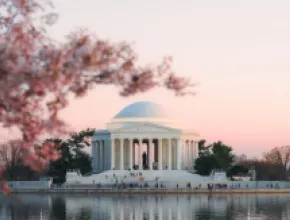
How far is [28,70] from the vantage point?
577 inches

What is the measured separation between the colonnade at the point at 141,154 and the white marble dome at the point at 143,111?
5.67 m

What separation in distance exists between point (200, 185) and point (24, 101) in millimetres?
106021

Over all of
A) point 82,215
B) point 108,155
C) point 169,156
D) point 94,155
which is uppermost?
point 94,155

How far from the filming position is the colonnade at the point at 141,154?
486ft

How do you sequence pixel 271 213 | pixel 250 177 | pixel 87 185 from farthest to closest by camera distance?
pixel 250 177 → pixel 87 185 → pixel 271 213

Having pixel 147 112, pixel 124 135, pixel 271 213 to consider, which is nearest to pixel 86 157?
pixel 124 135

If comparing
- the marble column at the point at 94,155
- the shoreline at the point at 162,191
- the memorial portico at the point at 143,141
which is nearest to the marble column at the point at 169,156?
the memorial portico at the point at 143,141

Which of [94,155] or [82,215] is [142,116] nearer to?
[94,155]

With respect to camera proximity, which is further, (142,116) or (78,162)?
(142,116)

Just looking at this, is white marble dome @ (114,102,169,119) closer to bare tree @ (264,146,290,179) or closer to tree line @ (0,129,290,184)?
tree line @ (0,129,290,184)

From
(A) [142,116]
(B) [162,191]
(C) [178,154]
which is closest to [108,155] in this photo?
(A) [142,116]

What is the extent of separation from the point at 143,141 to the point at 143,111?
6.58 meters

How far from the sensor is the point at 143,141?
157 metres

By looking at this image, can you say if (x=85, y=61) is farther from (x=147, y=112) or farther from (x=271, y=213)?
(x=147, y=112)
